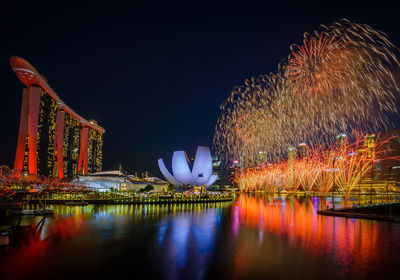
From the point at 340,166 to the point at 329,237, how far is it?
15.2 m

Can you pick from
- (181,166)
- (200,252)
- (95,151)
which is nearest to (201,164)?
(181,166)


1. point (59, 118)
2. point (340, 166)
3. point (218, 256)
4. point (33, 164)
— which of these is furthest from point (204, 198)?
point (59, 118)

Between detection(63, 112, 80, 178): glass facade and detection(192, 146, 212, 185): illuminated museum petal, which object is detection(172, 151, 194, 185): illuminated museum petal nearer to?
detection(192, 146, 212, 185): illuminated museum petal

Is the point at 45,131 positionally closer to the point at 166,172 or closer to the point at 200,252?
the point at 166,172

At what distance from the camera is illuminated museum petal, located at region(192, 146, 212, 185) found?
124 feet

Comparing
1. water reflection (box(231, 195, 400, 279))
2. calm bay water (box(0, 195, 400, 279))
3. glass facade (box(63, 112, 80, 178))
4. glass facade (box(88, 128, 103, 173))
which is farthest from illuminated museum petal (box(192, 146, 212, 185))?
glass facade (box(88, 128, 103, 173))

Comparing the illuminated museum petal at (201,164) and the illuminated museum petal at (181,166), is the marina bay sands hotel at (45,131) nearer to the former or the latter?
the illuminated museum petal at (181,166)

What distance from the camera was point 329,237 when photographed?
8.45 m

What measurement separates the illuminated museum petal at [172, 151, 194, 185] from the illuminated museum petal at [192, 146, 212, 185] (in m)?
0.77

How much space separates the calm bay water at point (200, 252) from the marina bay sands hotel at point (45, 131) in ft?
107

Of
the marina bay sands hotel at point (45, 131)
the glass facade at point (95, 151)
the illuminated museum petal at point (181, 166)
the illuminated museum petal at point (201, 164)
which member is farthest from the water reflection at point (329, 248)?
the glass facade at point (95, 151)

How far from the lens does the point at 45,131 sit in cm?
5194

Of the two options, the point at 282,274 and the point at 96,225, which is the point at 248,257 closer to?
the point at 282,274

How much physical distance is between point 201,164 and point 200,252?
103ft
